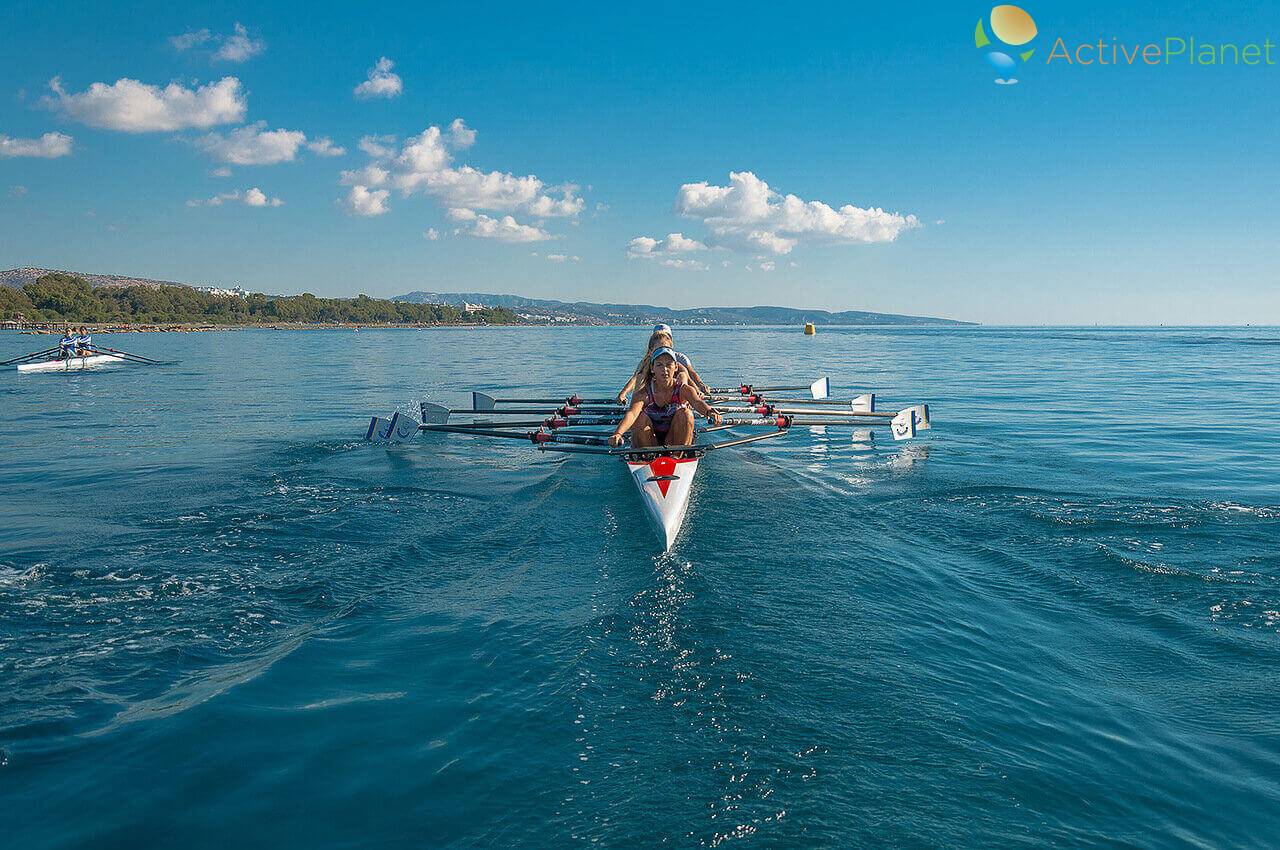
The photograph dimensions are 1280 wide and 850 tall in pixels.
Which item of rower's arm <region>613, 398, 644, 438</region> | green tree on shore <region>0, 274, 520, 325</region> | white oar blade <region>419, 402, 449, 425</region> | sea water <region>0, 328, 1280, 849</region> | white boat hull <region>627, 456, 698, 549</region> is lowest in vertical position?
sea water <region>0, 328, 1280, 849</region>

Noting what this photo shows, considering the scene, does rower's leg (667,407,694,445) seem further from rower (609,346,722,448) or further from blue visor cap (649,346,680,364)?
blue visor cap (649,346,680,364)

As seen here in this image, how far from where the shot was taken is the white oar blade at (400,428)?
1509cm

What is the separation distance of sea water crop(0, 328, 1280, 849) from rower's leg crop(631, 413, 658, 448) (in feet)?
2.85

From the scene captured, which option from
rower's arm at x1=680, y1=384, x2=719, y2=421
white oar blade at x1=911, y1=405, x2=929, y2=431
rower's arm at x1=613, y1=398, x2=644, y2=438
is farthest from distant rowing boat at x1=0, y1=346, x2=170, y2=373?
white oar blade at x1=911, y1=405, x2=929, y2=431

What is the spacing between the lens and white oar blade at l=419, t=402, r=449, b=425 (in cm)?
1628

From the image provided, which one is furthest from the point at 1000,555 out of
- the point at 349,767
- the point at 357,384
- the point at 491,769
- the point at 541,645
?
the point at 357,384

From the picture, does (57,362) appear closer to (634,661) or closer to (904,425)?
(904,425)

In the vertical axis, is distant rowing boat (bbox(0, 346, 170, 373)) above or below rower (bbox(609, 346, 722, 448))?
above

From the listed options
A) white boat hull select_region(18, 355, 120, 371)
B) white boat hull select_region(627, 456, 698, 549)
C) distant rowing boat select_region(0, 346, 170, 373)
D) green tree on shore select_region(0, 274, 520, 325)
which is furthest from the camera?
green tree on shore select_region(0, 274, 520, 325)

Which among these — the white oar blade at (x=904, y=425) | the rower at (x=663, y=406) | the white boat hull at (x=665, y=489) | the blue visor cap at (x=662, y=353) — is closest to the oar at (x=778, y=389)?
the white oar blade at (x=904, y=425)

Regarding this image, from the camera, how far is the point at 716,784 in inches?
155

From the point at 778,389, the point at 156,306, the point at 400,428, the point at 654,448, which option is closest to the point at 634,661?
the point at 654,448

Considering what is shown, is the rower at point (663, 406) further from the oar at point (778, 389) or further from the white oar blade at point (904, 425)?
the oar at point (778, 389)

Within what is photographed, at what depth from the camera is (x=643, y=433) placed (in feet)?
37.0
